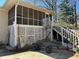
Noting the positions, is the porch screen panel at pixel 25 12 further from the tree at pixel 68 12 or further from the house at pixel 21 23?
the tree at pixel 68 12

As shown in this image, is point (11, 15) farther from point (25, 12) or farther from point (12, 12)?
point (25, 12)

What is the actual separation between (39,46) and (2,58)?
4.26 m

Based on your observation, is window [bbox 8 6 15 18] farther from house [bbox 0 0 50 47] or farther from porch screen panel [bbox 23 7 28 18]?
porch screen panel [bbox 23 7 28 18]

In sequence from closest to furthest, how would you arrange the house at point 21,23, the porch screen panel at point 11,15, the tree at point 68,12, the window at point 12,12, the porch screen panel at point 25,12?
the house at point 21,23 < the porch screen panel at point 25,12 < the porch screen panel at point 11,15 < the window at point 12,12 < the tree at point 68,12

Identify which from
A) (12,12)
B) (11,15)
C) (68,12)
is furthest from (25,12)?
(68,12)

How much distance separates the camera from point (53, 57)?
33.0 ft

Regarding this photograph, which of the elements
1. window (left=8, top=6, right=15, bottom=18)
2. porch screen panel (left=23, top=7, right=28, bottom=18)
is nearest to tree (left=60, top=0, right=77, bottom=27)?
porch screen panel (left=23, top=7, right=28, bottom=18)

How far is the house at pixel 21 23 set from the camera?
13570 mm

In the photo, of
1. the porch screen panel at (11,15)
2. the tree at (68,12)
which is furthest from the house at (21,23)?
the tree at (68,12)

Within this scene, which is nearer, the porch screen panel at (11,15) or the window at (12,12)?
the porch screen panel at (11,15)

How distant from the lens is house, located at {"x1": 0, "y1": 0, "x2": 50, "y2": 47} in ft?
44.5

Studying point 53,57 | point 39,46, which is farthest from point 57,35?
point 53,57

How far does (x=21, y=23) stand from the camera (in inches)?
548

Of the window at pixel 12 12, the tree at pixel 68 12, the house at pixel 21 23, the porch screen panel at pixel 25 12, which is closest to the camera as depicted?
the house at pixel 21 23
